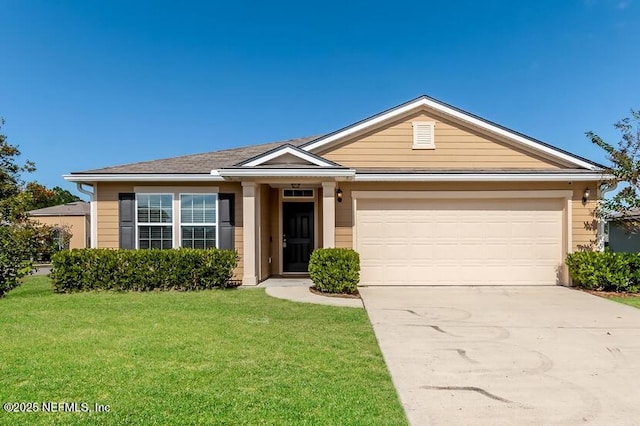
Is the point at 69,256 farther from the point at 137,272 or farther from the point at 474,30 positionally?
the point at 474,30

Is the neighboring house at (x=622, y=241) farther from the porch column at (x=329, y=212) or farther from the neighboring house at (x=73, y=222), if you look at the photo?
the neighboring house at (x=73, y=222)

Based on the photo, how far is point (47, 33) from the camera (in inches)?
518

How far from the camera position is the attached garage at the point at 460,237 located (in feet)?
31.1

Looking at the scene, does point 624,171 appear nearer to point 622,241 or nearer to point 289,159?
point 289,159

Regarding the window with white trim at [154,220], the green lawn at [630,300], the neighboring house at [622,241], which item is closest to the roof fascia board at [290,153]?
the window with white trim at [154,220]

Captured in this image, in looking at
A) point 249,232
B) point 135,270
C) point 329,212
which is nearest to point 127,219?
point 135,270

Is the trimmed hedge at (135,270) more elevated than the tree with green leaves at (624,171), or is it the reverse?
the tree with green leaves at (624,171)

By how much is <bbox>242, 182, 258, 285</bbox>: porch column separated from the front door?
6.05 feet

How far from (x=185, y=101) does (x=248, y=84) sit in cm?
341

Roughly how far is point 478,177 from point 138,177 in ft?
→ 28.1

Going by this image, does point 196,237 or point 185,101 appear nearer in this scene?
point 196,237

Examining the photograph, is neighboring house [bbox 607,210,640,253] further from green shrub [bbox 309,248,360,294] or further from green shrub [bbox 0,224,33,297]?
green shrub [bbox 0,224,33,297]

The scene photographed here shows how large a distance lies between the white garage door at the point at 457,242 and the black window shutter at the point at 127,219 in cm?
580

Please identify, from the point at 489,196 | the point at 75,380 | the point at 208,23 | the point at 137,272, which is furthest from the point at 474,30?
the point at 75,380
